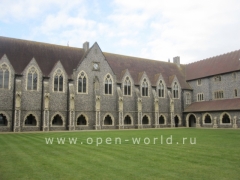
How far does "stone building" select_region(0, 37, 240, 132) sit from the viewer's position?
34594 mm

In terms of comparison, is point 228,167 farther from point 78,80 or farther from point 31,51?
point 31,51

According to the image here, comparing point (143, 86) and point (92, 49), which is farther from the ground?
point (92, 49)

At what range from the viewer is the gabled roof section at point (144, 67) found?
45.0 m

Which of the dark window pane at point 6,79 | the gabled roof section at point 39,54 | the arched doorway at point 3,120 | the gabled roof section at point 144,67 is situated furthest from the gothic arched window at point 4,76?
the gabled roof section at point 144,67

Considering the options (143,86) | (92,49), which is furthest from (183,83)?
(92,49)

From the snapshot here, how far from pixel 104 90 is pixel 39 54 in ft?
36.5

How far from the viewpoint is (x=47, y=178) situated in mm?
7902

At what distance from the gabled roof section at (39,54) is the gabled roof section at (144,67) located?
6507mm

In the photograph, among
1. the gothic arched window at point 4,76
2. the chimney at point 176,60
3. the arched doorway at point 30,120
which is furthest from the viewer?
the chimney at point 176,60

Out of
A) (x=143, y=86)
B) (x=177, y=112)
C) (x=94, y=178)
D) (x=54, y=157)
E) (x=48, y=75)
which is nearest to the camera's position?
(x=94, y=178)

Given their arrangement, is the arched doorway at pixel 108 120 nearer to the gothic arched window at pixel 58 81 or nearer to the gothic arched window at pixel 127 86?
the gothic arched window at pixel 127 86

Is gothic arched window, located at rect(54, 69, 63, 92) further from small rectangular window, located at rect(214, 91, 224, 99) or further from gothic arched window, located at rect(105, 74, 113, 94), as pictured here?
small rectangular window, located at rect(214, 91, 224, 99)

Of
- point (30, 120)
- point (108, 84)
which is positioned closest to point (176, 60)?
point (108, 84)

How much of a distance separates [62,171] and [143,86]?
1437 inches
